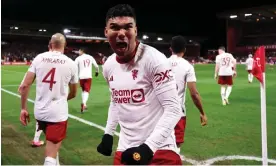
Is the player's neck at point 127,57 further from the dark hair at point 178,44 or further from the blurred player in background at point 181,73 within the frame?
the dark hair at point 178,44

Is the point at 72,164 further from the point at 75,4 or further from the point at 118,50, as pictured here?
the point at 75,4

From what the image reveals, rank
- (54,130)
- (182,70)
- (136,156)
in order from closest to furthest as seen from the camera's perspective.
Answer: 1. (136,156)
2. (54,130)
3. (182,70)

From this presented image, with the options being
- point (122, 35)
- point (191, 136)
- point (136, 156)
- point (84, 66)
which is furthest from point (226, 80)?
point (136, 156)

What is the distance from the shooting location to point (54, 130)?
4438 mm

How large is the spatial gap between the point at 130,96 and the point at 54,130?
2.25m

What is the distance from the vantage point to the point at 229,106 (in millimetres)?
11562

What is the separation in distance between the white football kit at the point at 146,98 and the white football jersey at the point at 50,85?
6.61 ft

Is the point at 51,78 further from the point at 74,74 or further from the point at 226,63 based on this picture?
the point at 226,63

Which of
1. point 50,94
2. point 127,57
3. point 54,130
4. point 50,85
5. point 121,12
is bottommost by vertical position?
point 54,130

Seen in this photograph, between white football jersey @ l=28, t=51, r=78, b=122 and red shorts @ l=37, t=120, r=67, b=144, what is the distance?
0.19ft

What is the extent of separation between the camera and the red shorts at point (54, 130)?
441 centimetres

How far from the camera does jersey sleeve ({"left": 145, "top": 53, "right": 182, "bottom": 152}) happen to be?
2359mm

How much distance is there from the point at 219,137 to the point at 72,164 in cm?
327

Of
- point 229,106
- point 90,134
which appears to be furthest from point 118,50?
point 229,106
